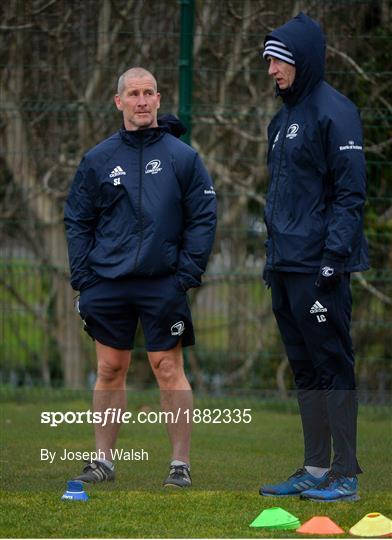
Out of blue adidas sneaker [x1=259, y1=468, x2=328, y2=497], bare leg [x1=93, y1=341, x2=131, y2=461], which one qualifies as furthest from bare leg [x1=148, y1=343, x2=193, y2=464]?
blue adidas sneaker [x1=259, y1=468, x2=328, y2=497]

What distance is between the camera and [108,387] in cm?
693

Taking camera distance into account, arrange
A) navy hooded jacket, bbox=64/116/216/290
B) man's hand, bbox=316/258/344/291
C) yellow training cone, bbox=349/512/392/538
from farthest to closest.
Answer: navy hooded jacket, bbox=64/116/216/290
man's hand, bbox=316/258/344/291
yellow training cone, bbox=349/512/392/538

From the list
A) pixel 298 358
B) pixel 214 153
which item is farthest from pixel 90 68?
pixel 298 358

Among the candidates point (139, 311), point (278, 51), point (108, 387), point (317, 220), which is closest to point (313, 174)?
point (317, 220)

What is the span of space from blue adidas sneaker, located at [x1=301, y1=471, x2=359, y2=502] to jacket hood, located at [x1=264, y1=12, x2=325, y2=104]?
1.77 metres

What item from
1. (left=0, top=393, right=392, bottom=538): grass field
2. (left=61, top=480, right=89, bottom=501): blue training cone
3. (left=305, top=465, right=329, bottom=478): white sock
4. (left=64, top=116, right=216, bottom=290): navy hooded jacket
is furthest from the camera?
(left=64, top=116, right=216, bottom=290): navy hooded jacket

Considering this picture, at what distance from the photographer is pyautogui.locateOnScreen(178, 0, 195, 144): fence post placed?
31.5ft

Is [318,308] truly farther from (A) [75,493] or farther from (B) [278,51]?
(A) [75,493]

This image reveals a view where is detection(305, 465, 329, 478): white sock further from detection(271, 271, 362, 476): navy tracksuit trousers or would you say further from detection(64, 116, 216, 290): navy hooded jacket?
detection(64, 116, 216, 290): navy hooded jacket

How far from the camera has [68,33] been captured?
980cm

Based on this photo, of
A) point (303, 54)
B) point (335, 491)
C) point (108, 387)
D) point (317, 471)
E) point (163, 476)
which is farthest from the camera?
point (163, 476)

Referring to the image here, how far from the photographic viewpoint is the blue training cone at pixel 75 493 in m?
6.20

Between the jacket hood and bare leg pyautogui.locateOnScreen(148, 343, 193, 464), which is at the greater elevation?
the jacket hood

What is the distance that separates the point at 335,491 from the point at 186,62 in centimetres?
428
